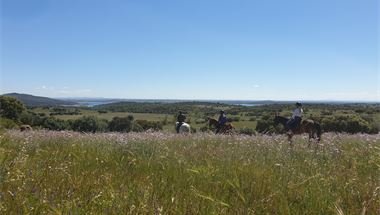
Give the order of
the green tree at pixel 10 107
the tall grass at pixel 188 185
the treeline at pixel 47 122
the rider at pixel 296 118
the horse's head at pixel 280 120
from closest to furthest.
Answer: the tall grass at pixel 188 185
the rider at pixel 296 118
the horse's head at pixel 280 120
the green tree at pixel 10 107
the treeline at pixel 47 122

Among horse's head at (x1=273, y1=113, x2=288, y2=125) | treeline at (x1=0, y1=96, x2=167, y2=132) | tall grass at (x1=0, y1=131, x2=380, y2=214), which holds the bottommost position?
treeline at (x1=0, y1=96, x2=167, y2=132)

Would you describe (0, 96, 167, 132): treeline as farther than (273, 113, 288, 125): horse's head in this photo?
Yes

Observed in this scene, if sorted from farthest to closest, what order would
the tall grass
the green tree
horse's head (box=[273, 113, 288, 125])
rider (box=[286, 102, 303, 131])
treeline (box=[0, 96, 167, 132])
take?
treeline (box=[0, 96, 167, 132])
the green tree
horse's head (box=[273, 113, 288, 125])
rider (box=[286, 102, 303, 131])
the tall grass

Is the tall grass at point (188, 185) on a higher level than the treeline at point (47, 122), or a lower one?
higher

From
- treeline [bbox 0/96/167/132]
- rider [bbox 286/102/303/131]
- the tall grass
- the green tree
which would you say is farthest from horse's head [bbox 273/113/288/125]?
the tall grass

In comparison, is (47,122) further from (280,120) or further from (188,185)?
(188,185)

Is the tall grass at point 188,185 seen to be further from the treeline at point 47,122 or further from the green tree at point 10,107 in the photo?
the treeline at point 47,122

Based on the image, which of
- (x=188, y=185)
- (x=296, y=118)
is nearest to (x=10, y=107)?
(x=296, y=118)

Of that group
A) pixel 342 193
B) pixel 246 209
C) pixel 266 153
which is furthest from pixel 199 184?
pixel 266 153

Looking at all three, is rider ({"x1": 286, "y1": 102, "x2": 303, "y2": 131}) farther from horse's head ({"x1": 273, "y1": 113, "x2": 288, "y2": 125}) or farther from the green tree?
the green tree

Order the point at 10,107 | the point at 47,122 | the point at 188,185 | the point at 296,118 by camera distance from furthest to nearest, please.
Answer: the point at 47,122, the point at 10,107, the point at 296,118, the point at 188,185

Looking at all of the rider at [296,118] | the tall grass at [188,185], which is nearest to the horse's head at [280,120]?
the rider at [296,118]

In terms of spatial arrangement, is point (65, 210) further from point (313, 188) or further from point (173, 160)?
point (173, 160)

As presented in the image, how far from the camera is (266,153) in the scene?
27.6 ft
